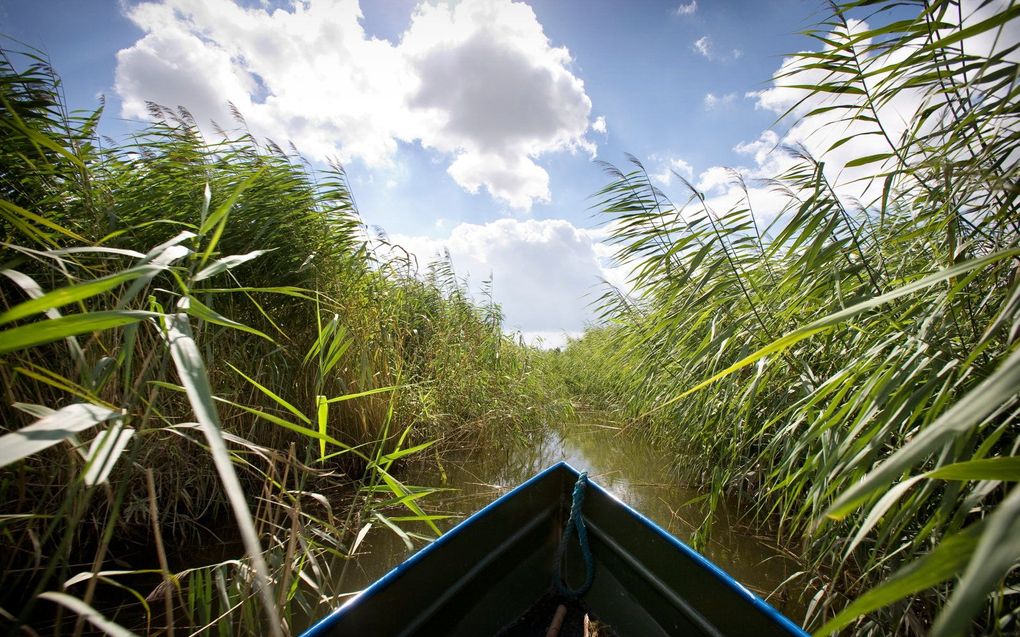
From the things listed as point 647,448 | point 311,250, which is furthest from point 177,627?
point 647,448

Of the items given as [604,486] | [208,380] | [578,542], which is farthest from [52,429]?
[604,486]

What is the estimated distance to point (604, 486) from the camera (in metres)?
2.97

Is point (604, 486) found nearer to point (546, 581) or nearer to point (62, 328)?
point (546, 581)

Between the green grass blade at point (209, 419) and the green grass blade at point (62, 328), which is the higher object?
the green grass blade at point (62, 328)

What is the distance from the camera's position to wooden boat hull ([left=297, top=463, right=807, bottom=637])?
1092mm

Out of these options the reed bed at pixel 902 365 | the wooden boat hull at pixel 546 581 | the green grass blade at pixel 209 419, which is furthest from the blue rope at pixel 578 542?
the green grass blade at pixel 209 419

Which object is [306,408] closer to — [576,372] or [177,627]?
[177,627]

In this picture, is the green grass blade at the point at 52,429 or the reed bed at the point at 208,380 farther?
the reed bed at the point at 208,380

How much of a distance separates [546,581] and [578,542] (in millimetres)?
219

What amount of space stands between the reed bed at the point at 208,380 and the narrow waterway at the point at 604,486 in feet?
0.64

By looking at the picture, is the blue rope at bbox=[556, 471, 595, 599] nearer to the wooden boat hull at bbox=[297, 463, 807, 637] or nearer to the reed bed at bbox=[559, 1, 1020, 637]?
the wooden boat hull at bbox=[297, 463, 807, 637]

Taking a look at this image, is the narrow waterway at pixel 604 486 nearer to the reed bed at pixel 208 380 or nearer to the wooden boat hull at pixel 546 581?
the reed bed at pixel 208 380

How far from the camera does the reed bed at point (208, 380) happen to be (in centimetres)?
122

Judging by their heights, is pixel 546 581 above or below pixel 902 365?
below
